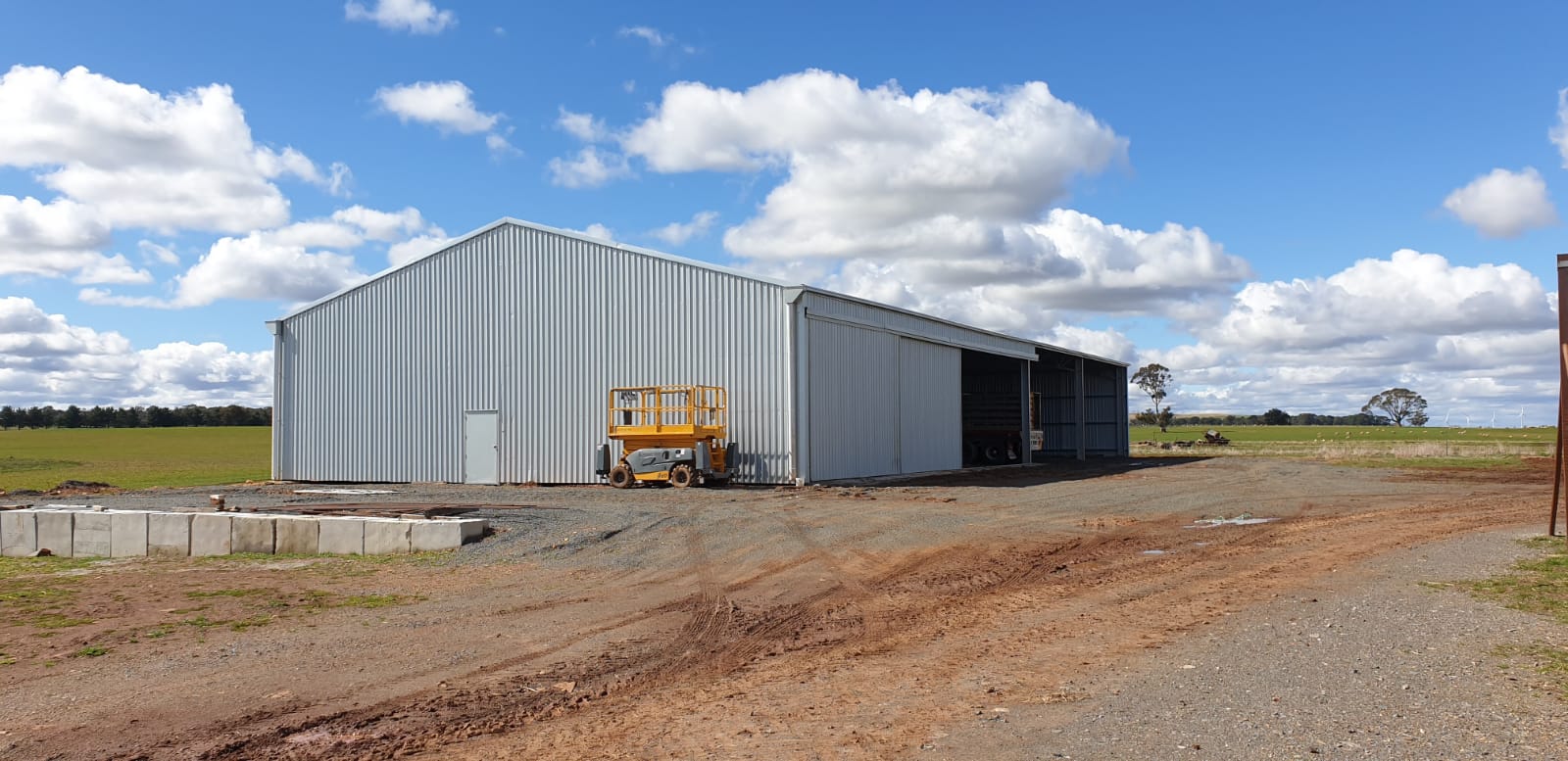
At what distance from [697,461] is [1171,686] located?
19.6 metres

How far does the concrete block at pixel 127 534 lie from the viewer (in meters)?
15.9

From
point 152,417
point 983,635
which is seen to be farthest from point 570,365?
point 152,417

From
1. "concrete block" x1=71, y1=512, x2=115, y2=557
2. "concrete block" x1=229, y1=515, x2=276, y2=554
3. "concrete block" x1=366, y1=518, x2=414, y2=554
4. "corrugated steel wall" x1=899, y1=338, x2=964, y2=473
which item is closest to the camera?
"concrete block" x1=366, y1=518, x2=414, y2=554

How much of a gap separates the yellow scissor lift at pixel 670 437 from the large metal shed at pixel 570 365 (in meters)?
0.48

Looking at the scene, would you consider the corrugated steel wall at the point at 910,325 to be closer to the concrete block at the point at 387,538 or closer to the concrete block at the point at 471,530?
the concrete block at the point at 471,530

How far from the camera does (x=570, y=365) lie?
2944 centimetres

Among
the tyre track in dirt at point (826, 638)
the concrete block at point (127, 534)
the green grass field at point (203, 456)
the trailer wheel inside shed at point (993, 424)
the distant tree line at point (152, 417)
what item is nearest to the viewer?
the tyre track in dirt at point (826, 638)

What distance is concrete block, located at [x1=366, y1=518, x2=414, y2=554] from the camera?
15148 mm

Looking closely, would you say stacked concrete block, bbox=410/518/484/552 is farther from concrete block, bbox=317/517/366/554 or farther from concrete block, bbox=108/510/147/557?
concrete block, bbox=108/510/147/557

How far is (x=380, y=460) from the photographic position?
3209cm

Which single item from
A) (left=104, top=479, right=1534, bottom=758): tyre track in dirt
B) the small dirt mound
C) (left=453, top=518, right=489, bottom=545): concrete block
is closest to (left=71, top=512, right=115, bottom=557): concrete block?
(left=453, top=518, right=489, bottom=545): concrete block

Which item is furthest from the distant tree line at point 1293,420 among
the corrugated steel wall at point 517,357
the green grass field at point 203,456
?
the corrugated steel wall at point 517,357

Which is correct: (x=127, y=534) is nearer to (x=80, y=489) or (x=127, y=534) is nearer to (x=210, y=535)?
(x=210, y=535)

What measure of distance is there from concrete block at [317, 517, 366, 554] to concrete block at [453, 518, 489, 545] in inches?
52.4
